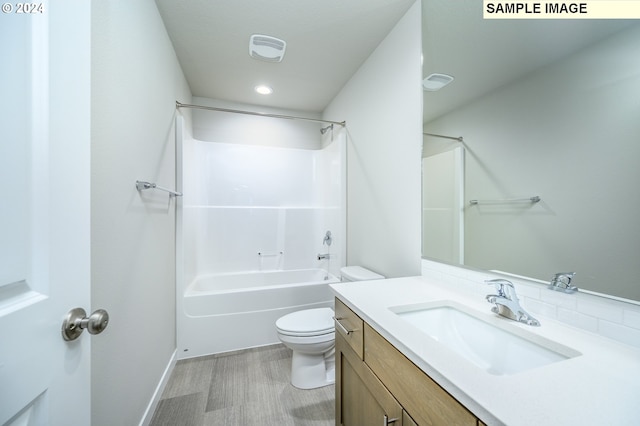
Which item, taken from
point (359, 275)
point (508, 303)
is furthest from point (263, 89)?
point (508, 303)

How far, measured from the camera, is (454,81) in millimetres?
1319

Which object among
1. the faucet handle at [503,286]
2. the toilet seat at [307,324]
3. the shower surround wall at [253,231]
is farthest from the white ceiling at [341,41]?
the toilet seat at [307,324]

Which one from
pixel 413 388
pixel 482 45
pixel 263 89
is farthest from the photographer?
pixel 263 89

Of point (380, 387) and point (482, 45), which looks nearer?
point (380, 387)

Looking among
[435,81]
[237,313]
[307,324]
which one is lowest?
[237,313]

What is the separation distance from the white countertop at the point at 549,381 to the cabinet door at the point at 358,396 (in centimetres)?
22

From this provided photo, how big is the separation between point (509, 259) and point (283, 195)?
2.57 meters

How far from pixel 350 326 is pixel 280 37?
2055mm

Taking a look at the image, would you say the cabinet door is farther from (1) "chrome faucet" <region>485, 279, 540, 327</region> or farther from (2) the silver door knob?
(2) the silver door knob

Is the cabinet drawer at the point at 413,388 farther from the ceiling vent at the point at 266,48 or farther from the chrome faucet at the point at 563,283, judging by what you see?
the ceiling vent at the point at 266,48

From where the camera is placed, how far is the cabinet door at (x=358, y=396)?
80 centimetres

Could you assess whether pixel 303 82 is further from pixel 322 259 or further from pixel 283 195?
pixel 322 259

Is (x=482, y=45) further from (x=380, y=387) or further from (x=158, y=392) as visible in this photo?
(x=158, y=392)

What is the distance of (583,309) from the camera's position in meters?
0.77
